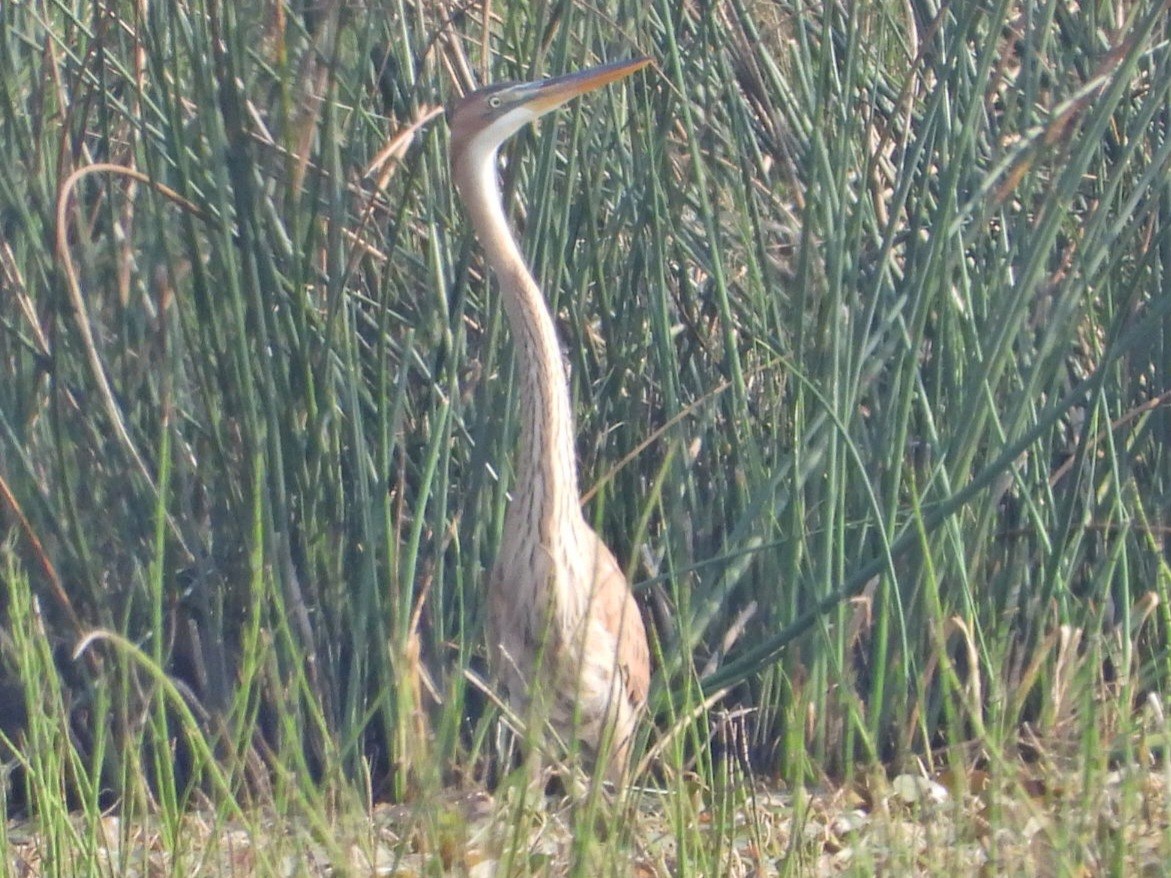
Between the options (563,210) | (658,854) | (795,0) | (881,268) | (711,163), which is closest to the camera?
(658,854)

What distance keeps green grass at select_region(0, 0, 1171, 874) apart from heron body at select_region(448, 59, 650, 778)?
0.25ft

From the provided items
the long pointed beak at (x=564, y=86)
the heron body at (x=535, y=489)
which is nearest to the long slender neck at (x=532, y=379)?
the heron body at (x=535, y=489)

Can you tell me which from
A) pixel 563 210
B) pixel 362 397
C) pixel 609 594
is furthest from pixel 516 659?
pixel 563 210

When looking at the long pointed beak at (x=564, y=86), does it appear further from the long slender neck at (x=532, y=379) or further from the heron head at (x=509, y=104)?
the long slender neck at (x=532, y=379)

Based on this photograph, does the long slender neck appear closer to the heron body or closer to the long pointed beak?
the heron body

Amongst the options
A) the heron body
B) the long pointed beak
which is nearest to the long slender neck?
the heron body

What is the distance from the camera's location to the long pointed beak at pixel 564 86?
9.26ft

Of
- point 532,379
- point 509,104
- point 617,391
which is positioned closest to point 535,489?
point 532,379

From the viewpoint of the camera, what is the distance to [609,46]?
3453mm

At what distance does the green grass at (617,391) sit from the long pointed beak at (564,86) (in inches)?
2.6

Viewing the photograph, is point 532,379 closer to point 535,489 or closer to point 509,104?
point 535,489

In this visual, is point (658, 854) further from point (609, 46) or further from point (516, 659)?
point (609, 46)

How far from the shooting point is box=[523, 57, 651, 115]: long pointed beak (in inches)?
111

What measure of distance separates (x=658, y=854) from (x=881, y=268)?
99 cm
